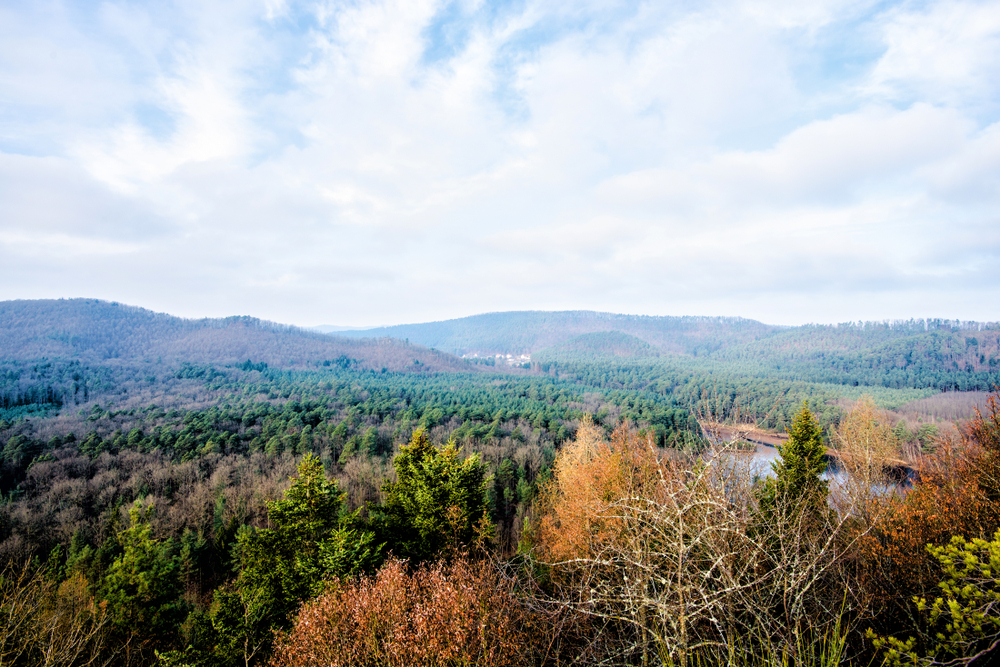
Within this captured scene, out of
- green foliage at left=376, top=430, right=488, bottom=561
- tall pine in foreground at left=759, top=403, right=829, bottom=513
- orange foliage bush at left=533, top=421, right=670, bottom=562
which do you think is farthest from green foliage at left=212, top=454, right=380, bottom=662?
tall pine in foreground at left=759, top=403, right=829, bottom=513

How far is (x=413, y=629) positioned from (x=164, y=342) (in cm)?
17352

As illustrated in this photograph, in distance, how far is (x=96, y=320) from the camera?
138 metres

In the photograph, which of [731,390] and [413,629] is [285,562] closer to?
[413,629]

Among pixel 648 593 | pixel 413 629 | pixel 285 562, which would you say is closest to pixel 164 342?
pixel 285 562

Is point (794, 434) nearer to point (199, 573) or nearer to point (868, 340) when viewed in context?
point (199, 573)

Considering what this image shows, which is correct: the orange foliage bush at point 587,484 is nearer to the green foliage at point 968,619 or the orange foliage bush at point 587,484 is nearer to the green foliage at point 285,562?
the green foliage at point 968,619

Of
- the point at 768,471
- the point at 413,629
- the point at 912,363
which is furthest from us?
the point at 912,363

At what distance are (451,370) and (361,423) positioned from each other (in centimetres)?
8583

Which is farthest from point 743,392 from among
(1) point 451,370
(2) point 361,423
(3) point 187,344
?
(3) point 187,344

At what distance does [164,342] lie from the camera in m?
136

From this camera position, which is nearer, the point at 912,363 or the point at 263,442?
the point at 263,442

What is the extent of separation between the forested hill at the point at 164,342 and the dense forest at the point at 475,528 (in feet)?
131

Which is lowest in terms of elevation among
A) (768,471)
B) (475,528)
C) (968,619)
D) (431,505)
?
(768,471)

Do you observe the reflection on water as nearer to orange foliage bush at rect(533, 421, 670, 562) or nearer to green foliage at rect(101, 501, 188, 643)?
orange foliage bush at rect(533, 421, 670, 562)
